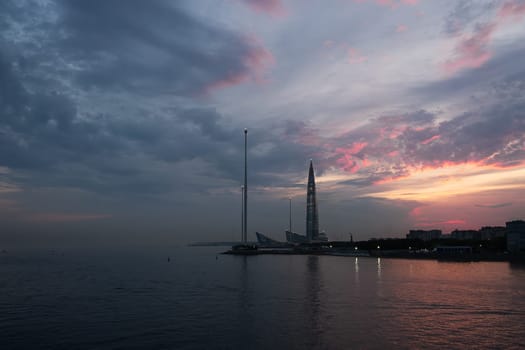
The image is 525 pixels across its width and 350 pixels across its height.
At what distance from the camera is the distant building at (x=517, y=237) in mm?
168000

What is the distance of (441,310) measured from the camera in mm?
49094

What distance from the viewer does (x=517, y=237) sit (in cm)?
16988

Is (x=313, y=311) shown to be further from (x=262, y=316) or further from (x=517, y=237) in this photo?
(x=517, y=237)

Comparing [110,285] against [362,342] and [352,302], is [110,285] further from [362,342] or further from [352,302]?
[362,342]

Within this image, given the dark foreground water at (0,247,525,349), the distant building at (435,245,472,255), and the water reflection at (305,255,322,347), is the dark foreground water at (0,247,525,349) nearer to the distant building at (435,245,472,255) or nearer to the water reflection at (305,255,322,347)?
the water reflection at (305,255,322,347)

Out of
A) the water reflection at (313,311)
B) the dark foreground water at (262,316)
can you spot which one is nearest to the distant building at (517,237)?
the dark foreground water at (262,316)

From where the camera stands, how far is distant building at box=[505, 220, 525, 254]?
16800cm

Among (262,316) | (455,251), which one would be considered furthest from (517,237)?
(262,316)

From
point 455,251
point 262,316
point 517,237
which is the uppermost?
point 517,237

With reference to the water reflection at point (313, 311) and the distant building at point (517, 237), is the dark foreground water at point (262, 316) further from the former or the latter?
the distant building at point (517, 237)

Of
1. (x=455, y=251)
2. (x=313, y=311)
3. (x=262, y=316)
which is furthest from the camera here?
(x=455, y=251)

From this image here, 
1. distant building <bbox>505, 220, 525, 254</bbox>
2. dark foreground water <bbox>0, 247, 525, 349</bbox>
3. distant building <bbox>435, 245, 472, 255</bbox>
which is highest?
distant building <bbox>505, 220, 525, 254</bbox>

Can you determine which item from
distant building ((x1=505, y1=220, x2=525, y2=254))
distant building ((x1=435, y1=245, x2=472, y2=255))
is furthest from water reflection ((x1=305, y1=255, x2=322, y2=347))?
distant building ((x1=505, y1=220, x2=525, y2=254))

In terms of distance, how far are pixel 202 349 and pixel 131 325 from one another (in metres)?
11.4
